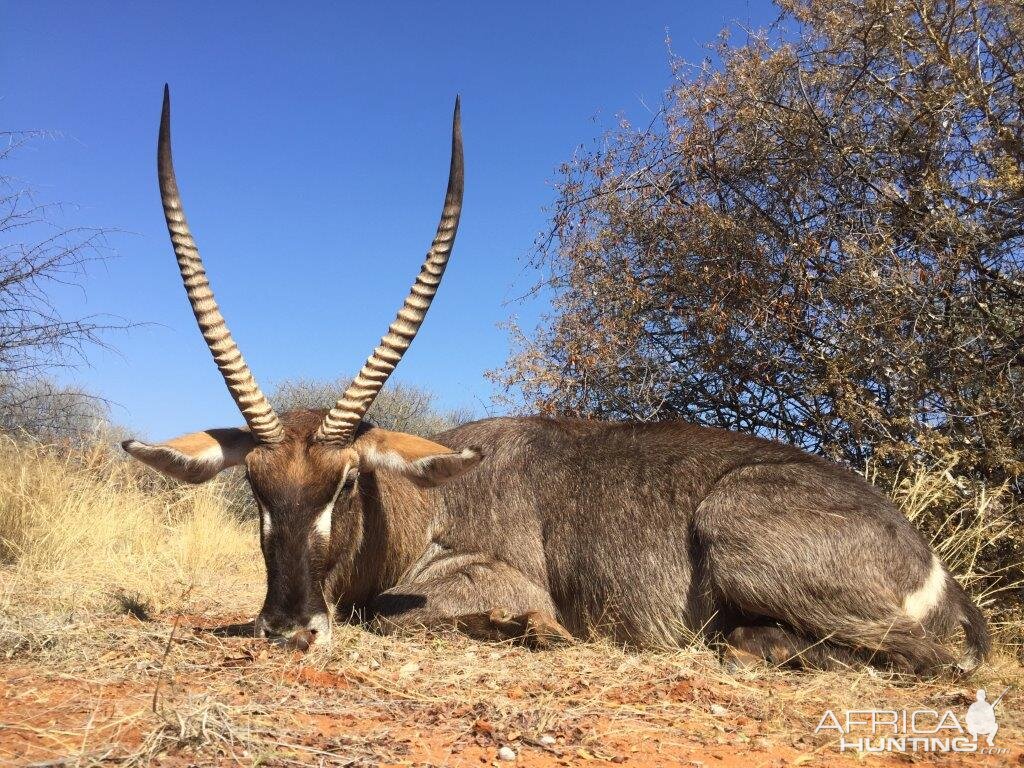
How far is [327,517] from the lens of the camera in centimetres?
434

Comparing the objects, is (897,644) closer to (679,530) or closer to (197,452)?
(679,530)

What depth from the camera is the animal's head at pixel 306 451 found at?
13.7ft

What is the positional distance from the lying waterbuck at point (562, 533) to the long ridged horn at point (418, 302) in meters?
0.01

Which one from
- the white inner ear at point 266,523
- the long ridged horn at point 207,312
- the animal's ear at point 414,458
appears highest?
the long ridged horn at point 207,312

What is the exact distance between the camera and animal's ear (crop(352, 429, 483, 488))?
182 inches

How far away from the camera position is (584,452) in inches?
218

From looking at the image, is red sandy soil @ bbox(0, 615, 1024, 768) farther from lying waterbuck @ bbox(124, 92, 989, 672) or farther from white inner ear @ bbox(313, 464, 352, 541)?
white inner ear @ bbox(313, 464, 352, 541)

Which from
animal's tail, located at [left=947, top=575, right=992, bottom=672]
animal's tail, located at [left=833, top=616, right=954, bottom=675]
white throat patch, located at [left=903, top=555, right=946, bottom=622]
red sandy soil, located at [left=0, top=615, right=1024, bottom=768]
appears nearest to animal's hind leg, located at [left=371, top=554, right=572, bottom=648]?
red sandy soil, located at [left=0, top=615, right=1024, bottom=768]

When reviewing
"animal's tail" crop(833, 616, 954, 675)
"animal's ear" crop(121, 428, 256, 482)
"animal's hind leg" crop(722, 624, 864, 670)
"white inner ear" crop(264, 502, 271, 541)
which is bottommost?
"animal's hind leg" crop(722, 624, 864, 670)

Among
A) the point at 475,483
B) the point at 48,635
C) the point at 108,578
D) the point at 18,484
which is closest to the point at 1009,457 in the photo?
the point at 475,483

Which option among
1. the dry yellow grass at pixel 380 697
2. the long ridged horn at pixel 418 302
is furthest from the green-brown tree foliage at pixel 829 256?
the long ridged horn at pixel 418 302

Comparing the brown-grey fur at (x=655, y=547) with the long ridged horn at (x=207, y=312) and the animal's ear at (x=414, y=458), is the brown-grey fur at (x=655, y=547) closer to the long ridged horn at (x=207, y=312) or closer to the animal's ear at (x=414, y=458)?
the animal's ear at (x=414, y=458)

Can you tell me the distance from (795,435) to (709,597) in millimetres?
3418

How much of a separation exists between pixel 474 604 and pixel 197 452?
5.93 ft
